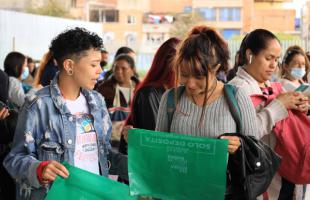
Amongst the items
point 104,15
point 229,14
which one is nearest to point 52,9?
point 229,14

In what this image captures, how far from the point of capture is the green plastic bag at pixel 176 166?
2283 mm

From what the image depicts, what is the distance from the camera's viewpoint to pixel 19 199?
2732mm

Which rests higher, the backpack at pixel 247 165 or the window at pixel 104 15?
the window at pixel 104 15

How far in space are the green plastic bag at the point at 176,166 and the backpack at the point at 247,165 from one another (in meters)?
0.10

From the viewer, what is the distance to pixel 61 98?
271 centimetres

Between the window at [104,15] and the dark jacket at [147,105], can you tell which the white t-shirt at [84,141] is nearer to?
the dark jacket at [147,105]

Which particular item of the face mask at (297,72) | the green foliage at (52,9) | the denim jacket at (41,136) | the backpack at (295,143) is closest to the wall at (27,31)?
the green foliage at (52,9)

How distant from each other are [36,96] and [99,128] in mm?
325

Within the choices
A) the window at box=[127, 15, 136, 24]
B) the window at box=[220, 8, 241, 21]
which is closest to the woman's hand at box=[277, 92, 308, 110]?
the window at box=[220, 8, 241, 21]

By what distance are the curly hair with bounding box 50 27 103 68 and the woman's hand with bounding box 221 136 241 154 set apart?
33.6 inches

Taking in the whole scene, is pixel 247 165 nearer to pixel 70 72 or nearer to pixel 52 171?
pixel 52 171

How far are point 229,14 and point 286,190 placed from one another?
79.1 feet

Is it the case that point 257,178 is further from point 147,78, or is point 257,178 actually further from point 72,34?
point 147,78

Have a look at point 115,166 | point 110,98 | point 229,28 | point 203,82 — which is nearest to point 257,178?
point 203,82
